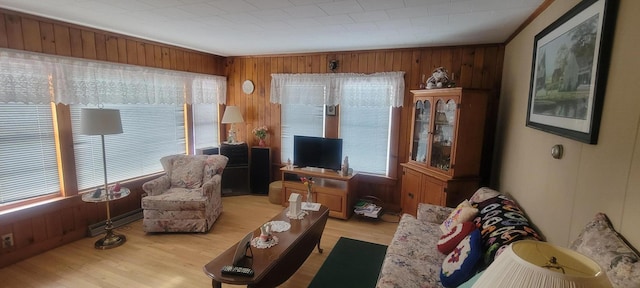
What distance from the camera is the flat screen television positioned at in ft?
13.3

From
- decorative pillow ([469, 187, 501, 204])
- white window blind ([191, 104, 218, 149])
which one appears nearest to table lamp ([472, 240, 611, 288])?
decorative pillow ([469, 187, 501, 204])

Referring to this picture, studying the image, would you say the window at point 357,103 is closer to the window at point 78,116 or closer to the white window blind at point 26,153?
the window at point 78,116

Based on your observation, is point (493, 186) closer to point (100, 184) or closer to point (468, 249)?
point (468, 249)

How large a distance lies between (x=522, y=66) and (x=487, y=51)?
0.96 metres

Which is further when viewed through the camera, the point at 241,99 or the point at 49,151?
the point at 241,99

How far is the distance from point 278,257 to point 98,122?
2275mm

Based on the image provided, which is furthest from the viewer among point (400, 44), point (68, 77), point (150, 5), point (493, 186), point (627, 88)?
point (400, 44)

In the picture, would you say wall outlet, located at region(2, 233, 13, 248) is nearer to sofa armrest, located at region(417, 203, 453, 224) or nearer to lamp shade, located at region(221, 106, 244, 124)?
lamp shade, located at region(221, 106, 244, 124)

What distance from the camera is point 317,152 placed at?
4.16 meters

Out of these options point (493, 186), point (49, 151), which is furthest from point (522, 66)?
point (49, 151)

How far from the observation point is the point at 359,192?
426 cm

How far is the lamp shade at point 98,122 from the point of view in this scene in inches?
109

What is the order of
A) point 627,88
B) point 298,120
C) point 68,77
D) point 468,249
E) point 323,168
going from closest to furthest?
point 627,88 < point 468,249 < point 68,77 < point 323,168 < point 298,120

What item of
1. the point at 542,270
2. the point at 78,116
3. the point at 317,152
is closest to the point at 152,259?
the point at 78,116
